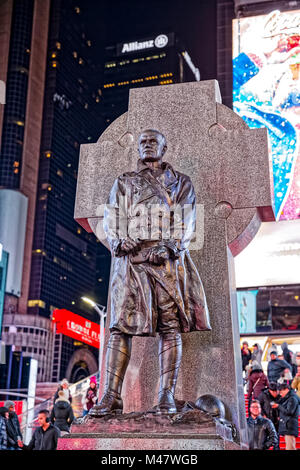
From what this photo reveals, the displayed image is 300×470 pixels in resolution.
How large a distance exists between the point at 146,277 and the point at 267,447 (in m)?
4.43

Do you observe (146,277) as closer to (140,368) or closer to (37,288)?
(140,368)

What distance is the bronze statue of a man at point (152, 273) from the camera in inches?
215

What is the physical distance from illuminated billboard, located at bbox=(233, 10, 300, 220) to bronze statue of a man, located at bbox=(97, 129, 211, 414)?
26368 millimetres

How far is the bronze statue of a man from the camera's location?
5.46 metres

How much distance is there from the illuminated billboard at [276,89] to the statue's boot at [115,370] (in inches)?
1072

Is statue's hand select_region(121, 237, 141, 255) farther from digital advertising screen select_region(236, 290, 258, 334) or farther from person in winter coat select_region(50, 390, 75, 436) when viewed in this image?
digital advertising screen select_region(236, 290, 258, 334)

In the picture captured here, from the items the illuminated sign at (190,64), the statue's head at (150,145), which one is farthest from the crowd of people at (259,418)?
the illuminated sign at (190,64)

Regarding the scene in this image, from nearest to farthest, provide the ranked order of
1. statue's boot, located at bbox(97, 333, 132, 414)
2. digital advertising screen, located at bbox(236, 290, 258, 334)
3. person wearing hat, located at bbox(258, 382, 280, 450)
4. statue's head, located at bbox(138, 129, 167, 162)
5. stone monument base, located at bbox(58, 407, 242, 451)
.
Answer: stone monument base, located at bbox(58, 407, 242, 451)
statue's boot, located at bbox(97, 333, 132, 414)
statue's head, located at bbox(138, 129, 167, 162)
person wearing hat, located at bbox(258, 382, 280, 450)
digital advertising screen, located at bbox(236, 290, 258, 334)

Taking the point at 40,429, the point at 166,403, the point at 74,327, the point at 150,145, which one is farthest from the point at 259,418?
the point at 74,327

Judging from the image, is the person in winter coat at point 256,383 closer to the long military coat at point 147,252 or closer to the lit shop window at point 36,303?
the long military coat at point 147,252

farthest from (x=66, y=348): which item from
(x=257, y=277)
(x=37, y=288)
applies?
(x=257, y=277)

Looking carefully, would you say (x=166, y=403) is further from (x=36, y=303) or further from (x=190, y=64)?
(x=190, y=64)

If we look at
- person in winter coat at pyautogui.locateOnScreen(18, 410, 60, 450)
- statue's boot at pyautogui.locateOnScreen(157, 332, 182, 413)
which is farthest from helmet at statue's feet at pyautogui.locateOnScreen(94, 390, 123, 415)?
person in winter coat at pyautogui.locateOnScreen(18, 410, 60, 450)

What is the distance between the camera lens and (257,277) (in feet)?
111
